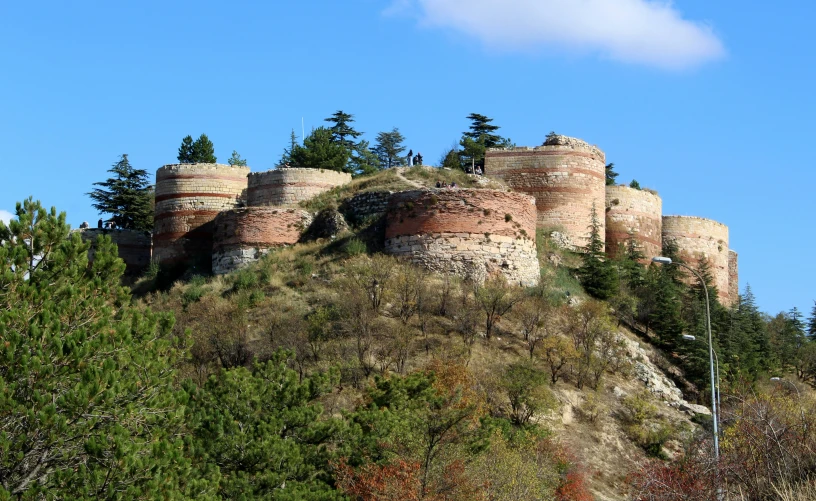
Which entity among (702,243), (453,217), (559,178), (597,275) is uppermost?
(559,178)

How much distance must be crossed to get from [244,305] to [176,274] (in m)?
7.81

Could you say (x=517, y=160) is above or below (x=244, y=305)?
above

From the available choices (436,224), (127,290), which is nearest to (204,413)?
(127,290)

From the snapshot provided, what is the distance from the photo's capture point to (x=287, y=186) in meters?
43.0

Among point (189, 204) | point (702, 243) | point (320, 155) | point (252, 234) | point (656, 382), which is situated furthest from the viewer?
point (320, 155)

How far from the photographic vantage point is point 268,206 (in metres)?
42.2

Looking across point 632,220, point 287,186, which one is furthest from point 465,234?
point 632,220

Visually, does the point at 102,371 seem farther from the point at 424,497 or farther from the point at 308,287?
the point at 308,287

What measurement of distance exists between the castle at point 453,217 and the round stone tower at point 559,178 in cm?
4

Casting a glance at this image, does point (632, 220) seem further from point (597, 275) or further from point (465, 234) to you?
point (465, 234)

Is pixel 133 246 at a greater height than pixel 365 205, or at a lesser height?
lesser

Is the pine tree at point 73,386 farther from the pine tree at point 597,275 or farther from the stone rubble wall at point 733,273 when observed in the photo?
the stone rubble wall at point 733,273

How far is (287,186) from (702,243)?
17.3 m

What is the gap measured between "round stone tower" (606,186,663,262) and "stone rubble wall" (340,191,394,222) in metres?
9.50
